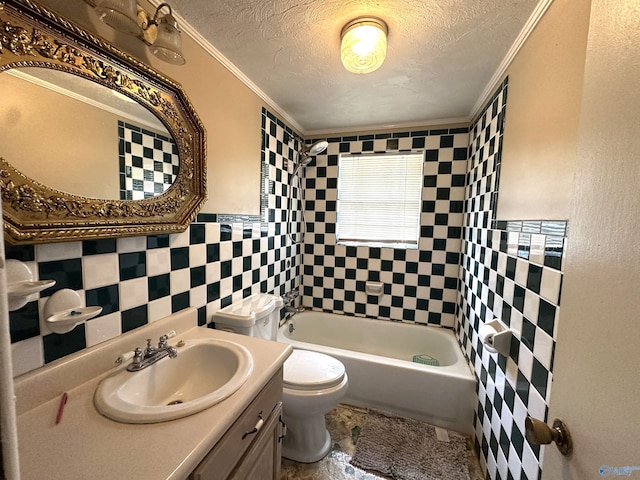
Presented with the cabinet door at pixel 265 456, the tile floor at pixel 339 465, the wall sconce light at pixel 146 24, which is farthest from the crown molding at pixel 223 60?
the tile floor at pixel 339 465

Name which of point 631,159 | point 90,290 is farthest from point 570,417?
point 90,290

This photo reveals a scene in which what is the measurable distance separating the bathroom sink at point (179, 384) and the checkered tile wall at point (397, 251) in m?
1.49

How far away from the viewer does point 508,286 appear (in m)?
1.18

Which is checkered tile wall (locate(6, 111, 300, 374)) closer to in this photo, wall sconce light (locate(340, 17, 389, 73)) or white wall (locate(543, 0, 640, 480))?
wall sconce light (locate(340, 17, 389, 73))

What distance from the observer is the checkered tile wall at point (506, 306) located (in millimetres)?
893

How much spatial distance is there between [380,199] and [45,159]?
2075mm

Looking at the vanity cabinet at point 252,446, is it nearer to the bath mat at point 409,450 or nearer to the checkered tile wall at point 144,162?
the bath mat at point 409,450

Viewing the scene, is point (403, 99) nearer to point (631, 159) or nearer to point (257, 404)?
point (631, 159)

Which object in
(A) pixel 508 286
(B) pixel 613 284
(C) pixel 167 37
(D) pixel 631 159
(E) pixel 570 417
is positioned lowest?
(E) pixel 570 417

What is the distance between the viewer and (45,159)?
0.75m

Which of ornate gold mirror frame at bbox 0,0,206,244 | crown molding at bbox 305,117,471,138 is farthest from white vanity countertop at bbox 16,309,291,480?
crown molding at bbox 305,117,471,138

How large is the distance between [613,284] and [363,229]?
200 cm

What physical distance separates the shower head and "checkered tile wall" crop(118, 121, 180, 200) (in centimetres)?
123

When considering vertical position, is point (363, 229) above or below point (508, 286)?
above
